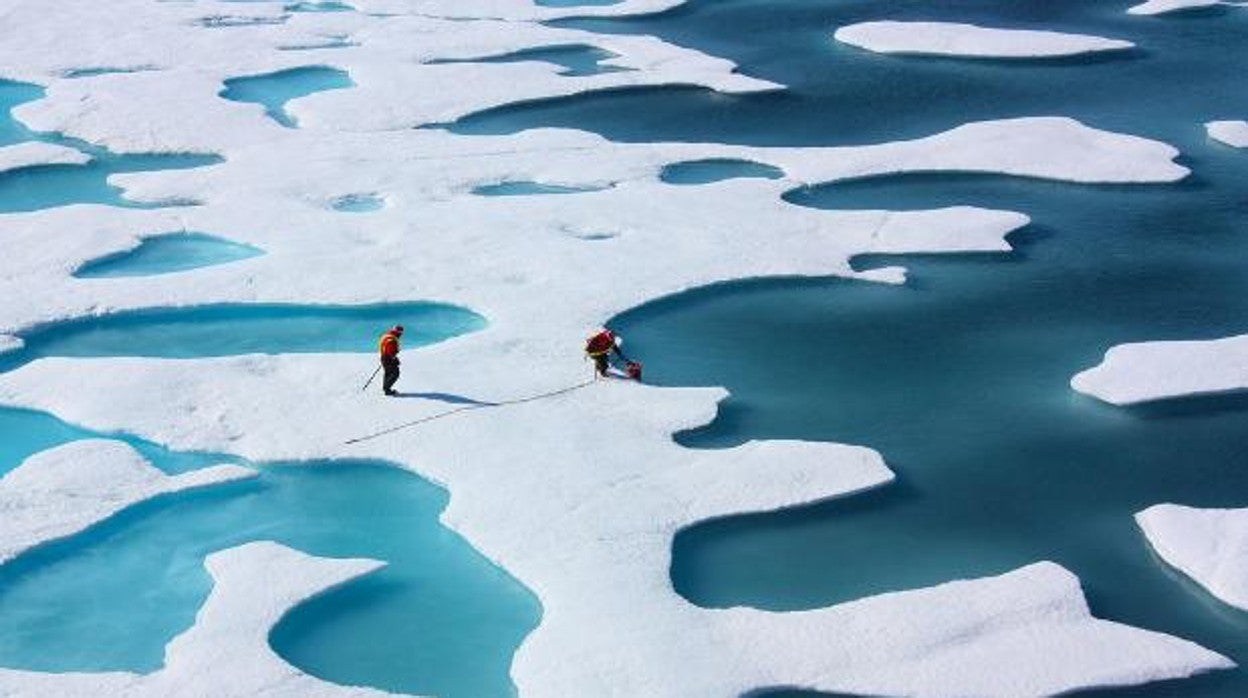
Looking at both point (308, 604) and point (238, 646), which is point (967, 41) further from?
point (238, 646)

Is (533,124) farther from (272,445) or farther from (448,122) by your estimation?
(272,445)

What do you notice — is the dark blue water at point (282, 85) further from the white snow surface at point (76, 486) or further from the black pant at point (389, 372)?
the white snow surface at point (76, 486)

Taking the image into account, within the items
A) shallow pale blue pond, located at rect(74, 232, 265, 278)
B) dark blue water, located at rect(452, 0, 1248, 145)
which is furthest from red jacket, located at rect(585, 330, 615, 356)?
dark blue water, located at rect(452, 0, 1248, 145)

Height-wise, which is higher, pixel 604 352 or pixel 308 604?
pixel 604 352

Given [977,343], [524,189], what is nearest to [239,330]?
[524,189]

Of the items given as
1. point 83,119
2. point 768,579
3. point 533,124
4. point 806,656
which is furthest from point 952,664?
point 83,119

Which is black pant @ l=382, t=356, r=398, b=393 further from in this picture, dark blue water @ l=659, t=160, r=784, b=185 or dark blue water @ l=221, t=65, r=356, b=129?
dark blue water @ l=221, t=65, r=356, b=129

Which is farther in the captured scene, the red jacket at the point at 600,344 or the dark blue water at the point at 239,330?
the dark blue water at the point at 239,330

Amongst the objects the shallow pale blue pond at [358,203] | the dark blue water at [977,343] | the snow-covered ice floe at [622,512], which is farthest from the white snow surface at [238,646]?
the shallow pale blue pond at [358,203]
